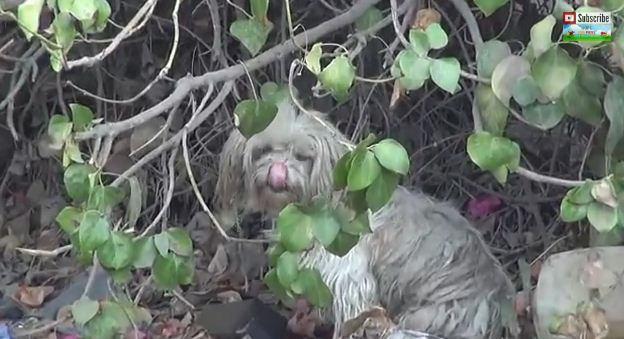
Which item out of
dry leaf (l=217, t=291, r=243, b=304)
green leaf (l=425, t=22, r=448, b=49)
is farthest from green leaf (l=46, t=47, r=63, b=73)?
dry leaf (l=217, t=291, r=243, b=304)

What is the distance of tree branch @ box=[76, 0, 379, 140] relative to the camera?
339cm

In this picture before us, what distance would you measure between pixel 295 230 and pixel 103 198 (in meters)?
0.56

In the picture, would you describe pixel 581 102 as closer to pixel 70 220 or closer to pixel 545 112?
pixel 545 112

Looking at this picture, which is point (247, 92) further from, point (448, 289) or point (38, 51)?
point (448, 289)

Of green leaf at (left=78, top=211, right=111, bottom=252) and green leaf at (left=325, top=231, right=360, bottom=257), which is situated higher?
green leaf at (left=78, top=211, right=111, bottom=252)

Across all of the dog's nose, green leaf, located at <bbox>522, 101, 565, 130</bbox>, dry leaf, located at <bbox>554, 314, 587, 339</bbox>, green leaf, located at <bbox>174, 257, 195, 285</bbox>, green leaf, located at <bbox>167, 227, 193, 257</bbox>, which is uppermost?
green leaf, located at <bbox>522, 101, 565, 130</bbox>

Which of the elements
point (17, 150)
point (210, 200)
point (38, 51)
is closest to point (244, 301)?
point (210, 200)

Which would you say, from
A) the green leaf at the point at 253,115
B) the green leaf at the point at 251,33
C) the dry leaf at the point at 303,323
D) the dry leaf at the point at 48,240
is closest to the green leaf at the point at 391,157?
the green leaf at the point at 253,115

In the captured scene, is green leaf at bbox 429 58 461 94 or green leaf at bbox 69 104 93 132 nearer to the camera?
Answer: green leaf at bbox 429 58 461 94

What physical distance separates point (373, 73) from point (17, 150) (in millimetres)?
2012

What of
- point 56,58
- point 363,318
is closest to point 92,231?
point 56,58

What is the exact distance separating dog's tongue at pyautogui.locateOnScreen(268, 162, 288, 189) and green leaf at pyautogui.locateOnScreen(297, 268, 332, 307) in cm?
38

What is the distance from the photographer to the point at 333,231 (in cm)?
297

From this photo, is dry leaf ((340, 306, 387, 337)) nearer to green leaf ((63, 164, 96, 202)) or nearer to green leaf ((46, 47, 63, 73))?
green leaf ((63, 164, 96, 202))
